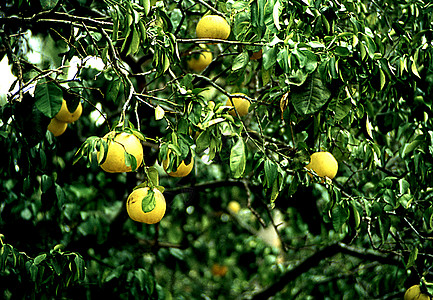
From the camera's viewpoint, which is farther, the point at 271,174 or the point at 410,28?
the point at 410,28

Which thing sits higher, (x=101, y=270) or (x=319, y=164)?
(x=319, y=164)

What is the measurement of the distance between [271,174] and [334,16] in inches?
28.0

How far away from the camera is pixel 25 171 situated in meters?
2.03

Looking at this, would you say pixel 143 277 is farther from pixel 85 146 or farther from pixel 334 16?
pixel 334 16

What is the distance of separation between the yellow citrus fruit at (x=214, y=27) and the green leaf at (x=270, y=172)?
69 centimetres

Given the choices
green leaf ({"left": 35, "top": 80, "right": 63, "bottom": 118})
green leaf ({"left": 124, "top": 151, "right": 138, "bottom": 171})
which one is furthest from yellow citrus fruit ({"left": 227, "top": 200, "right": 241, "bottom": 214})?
green leaf ({"left": 124, "top": 151, "right": 138, "bottom": 171})

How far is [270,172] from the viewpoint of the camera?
160 centimetres

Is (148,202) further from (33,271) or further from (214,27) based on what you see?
(214,27)

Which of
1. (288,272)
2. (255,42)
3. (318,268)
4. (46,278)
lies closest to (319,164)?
(255,42)

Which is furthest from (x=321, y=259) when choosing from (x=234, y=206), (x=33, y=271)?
(x=234, y=206)

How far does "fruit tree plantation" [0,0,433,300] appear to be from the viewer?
61.4 inches

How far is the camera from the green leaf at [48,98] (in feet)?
5.13

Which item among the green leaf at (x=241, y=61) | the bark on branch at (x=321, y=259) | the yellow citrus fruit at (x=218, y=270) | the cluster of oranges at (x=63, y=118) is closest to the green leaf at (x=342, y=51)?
the green leaf at (x=241, y=61)

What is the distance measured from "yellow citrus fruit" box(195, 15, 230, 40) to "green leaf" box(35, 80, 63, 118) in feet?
2.31
